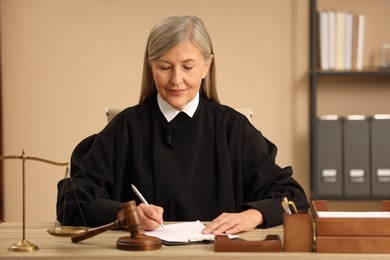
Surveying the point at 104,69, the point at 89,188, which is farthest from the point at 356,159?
the point at 89,188

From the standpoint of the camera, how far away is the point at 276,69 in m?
4.87

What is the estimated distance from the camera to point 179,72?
2555 millimetres

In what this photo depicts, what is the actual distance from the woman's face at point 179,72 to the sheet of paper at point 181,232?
50cm

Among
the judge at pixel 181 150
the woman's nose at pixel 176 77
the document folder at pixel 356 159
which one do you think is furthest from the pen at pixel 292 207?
the document folder at pixel 356 159

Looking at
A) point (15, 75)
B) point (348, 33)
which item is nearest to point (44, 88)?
point (15, 75)

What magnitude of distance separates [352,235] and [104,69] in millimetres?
3217

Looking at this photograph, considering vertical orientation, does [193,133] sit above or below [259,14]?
below

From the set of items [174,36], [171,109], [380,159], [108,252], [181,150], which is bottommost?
[108,252]

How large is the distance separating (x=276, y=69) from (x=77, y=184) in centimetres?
259

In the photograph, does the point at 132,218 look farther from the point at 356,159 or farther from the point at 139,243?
the point at 356,159

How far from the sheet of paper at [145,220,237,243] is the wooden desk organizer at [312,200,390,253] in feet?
0.98

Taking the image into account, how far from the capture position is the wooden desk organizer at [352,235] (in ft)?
6.23

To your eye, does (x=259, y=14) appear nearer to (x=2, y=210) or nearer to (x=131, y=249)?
(x=2, y=210)

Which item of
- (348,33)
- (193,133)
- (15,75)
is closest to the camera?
(193,133)
